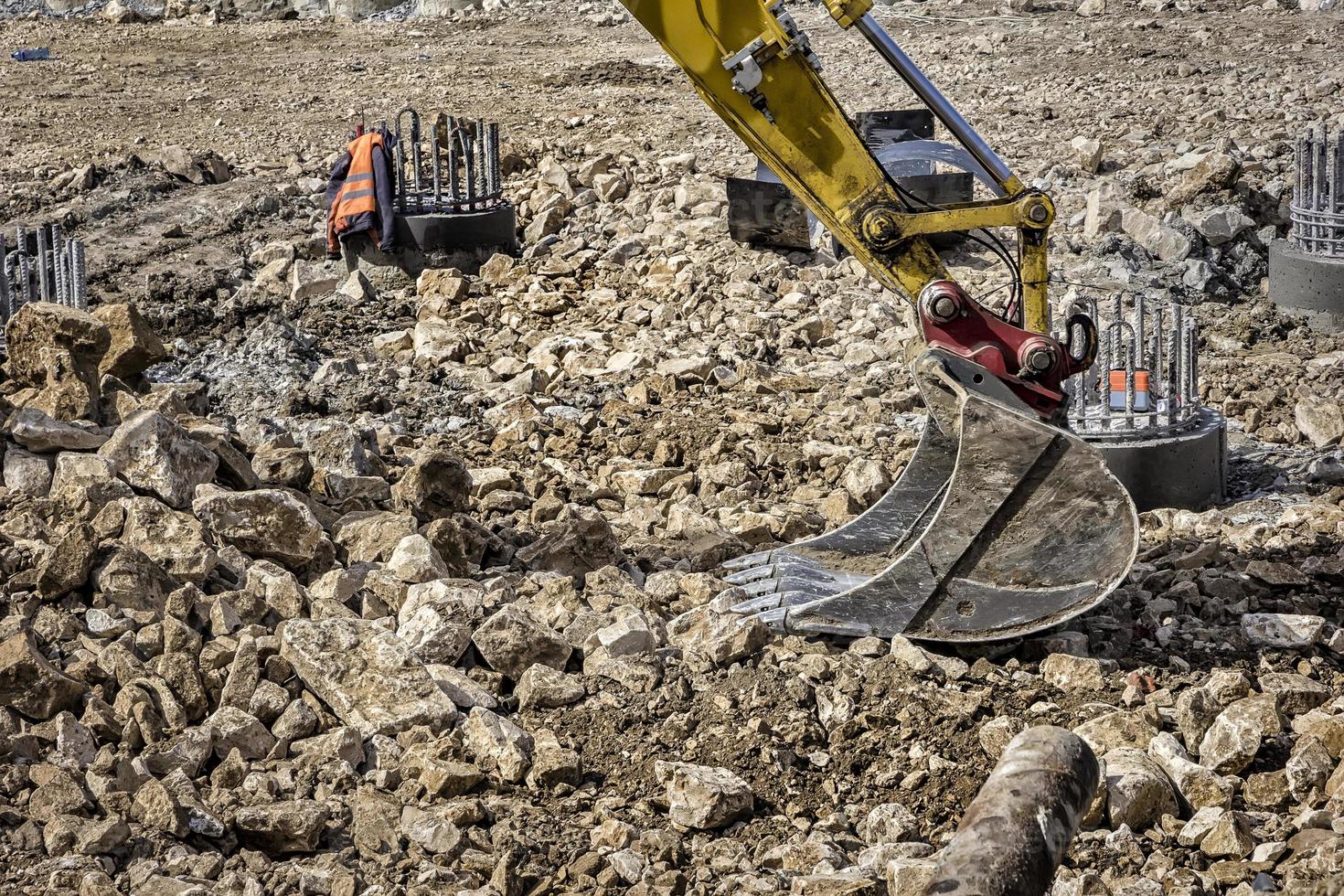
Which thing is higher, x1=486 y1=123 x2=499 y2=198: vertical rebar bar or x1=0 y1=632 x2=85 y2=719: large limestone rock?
x1=486 y1=123 x2=499 y2=198: vertical rebar bar

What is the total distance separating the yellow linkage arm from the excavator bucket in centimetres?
53

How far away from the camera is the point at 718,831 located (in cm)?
401

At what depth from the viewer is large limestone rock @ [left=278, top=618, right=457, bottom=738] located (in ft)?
14.7

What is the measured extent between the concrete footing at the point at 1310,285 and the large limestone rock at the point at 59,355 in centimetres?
679

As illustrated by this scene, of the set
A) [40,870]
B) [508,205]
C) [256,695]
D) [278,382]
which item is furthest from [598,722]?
[508,205]

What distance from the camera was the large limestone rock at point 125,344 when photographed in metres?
7.20

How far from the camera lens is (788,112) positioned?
5242mm

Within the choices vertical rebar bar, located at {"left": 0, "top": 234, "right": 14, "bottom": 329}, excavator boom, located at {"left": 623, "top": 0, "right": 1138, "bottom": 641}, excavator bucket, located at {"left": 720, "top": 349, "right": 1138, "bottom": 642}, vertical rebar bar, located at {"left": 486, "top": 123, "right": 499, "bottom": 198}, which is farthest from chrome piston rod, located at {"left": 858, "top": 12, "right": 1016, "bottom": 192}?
vertical rebar bar, located at {"left": 486, "top": 123, "right": 499, "bottom": 198}

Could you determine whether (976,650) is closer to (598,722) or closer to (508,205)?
(598,722)

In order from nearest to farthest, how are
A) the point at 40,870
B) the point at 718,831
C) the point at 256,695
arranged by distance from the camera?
the point at 40,870 → the point at 718,831 → the point at 256,695

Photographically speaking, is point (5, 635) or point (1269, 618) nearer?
point (5, 635)

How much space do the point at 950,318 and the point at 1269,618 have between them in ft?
4.80

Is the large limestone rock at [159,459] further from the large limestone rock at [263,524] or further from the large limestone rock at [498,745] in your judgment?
the large limestone rock at [498,745]

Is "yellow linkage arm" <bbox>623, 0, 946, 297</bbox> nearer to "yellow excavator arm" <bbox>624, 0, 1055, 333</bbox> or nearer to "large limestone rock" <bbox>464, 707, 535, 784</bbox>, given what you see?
"yellow excavator arm" <bbox>624, 0, 1055, 333</bbox>
